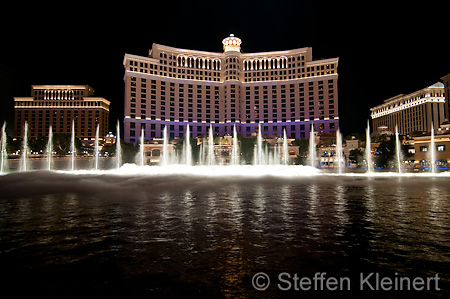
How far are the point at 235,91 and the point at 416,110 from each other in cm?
7846

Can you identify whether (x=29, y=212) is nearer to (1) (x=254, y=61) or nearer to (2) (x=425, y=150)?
(2) (x=425, y=150)

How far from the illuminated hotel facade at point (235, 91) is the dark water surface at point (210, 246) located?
108m

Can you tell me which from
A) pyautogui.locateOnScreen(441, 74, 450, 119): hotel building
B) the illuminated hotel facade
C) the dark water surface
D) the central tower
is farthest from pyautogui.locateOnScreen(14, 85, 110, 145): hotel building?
pyautogui.locateOnScreen(441, 74, 450, 119): hotel building

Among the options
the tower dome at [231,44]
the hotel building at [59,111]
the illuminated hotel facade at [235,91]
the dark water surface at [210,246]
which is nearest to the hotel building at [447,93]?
the illuminated hotel facade at [235,91]

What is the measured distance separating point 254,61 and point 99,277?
437 feet

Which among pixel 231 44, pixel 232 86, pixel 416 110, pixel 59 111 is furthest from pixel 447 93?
pixel 59 111

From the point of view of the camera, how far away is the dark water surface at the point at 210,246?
Result: 5273 millimetres

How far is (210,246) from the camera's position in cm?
734

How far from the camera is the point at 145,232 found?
28.4 ft

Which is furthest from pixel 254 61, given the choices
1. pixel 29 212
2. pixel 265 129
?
pixel 29 212

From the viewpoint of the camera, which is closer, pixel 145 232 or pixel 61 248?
pixel 61 248

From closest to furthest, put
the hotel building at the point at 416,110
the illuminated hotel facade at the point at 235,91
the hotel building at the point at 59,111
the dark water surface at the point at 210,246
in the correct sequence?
the dark water surface at the point at 210,246 → the hotel building at the point at 416,110 → the illuminated hotel facade at the point at 235,91 → the hotel building at the point at 59,111

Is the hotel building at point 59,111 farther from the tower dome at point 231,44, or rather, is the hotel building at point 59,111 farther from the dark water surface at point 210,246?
the dark water surface at point 210,246

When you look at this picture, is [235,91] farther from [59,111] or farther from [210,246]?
[210,246]
